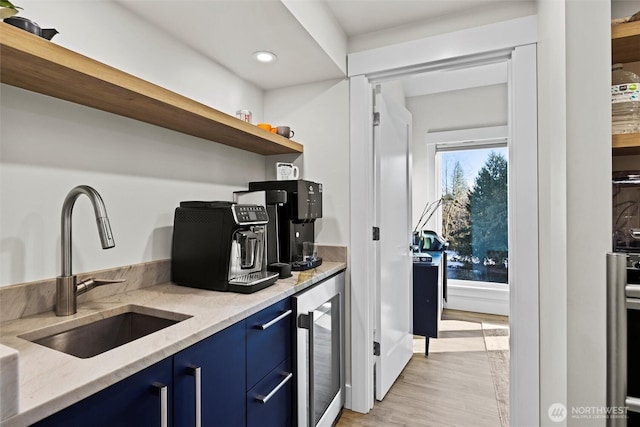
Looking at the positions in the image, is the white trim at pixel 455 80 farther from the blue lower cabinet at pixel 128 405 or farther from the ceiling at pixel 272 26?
the blue lower cabinet at pixel 128 405

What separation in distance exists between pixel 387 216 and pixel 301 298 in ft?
3.31

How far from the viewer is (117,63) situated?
138cm

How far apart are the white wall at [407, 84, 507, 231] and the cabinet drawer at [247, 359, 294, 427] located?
2947 millimetres

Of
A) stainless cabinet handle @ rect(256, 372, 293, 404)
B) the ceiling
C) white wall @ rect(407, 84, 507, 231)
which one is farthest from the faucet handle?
white wall @ rect(407, 84, 507, 231)

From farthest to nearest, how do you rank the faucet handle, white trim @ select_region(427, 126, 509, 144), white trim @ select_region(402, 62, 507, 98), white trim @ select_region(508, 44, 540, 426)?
white trim @ select_region(427, 126, 509, 144), white trim @ select_region(402, 62, 507, 98), white trim @ select_region(508, 44, 540, 426), the faucet handle

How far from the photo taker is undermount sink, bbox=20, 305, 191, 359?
3.28 ft

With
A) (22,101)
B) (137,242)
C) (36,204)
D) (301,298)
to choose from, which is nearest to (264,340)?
(301,298)

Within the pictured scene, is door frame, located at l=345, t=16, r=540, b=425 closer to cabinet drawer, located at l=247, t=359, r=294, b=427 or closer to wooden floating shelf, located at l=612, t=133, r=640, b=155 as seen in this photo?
wooden floating shelf, located at l=612, t=133, r=640, b=155

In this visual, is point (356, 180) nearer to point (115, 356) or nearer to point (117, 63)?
point (117, 63)

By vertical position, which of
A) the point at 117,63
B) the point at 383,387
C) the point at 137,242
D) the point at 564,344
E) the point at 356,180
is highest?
the point at 117,63

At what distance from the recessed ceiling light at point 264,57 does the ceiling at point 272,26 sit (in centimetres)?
3

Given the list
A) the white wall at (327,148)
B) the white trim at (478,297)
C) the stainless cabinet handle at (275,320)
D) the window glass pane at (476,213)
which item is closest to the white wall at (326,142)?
the white wall at (327,148)
